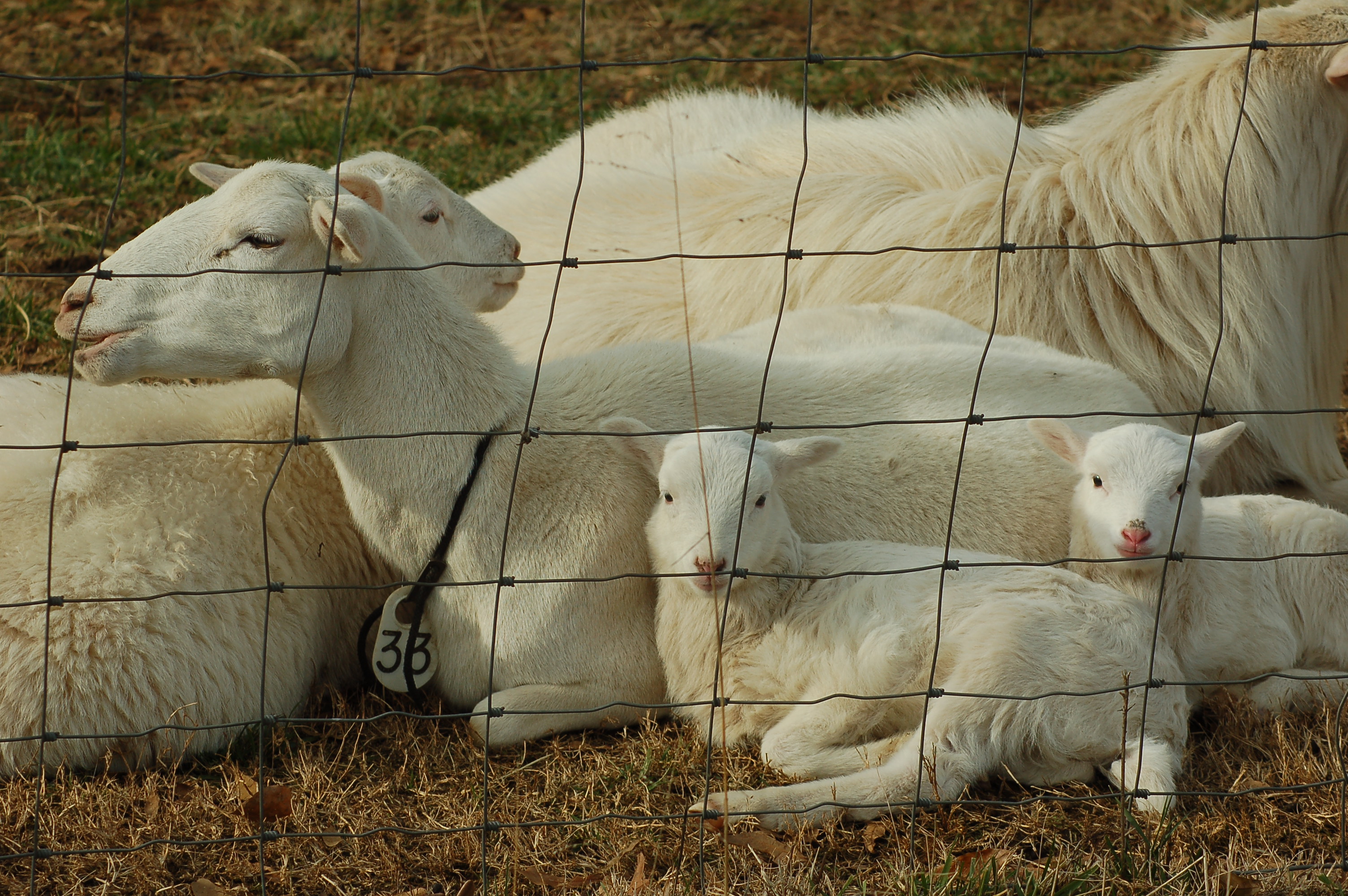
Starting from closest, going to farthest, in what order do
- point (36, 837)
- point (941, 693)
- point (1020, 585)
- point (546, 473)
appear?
point (36, 837)
point (941, 693)
point (1020, 585)
point (546, 473)

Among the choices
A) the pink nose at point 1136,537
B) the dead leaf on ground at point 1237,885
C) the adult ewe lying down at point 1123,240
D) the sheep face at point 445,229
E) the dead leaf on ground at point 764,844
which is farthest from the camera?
the adult ewe lying down at point 1123,240

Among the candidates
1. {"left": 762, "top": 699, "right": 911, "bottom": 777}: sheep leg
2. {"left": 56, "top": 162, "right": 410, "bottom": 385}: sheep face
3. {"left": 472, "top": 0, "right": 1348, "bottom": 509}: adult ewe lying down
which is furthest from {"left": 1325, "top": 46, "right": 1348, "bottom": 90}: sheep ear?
{"left": 56, "top": 162, "right": 410, "bottom": 385}: sheep face

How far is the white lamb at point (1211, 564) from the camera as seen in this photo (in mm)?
3539

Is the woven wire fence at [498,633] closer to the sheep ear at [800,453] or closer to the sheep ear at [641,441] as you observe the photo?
the sheep ear at [800,453]

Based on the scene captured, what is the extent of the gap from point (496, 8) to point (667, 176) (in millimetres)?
3743

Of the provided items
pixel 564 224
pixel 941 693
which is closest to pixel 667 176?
pixel 564 224

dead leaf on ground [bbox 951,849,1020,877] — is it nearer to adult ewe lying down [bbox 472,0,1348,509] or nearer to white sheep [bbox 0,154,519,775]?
white sheep [bbox 0,154,519,775]

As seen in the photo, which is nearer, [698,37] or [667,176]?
[667,176]

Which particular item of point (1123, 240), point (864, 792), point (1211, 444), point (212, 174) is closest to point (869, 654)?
point (864, 792)

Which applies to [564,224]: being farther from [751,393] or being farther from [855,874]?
[855,874]

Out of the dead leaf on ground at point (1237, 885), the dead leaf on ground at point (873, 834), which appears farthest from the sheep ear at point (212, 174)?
the dead leaf on ground at point (1237, 885)

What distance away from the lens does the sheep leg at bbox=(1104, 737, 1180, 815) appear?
10.4 feet

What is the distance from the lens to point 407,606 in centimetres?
382

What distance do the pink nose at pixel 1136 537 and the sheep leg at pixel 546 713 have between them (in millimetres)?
1331
